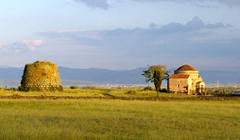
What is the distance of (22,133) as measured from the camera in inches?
509

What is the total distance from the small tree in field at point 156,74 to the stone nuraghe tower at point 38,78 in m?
23.2

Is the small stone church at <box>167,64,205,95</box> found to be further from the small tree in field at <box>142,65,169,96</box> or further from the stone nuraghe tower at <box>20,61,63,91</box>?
the stone nuraghe tower at <box>20,61,63,91</box>

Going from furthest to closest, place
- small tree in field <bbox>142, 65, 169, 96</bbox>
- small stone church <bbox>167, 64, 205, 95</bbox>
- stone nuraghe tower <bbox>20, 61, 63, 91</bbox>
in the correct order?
1. small tree in field <bbox>142, 65, 169, 96</bbox>
2. small stone church <bbox>167, 64, 205, 95</bbox>
3. stone nuraghe tower <bbox>20, 61, 63, 91</bbox>

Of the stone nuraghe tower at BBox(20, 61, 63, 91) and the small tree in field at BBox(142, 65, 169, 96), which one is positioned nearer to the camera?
the stone nuraghe tower at BBox(20, 61, 63, 91)

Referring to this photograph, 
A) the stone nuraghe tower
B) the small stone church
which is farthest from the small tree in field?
the stone nuraghe tower

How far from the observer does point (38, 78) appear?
5191 cm

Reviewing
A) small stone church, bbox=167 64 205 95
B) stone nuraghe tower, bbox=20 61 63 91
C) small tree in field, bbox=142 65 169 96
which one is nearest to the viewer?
stone nuraghe tower, bbox=20 61 63 91

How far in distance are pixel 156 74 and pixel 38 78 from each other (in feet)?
86.3

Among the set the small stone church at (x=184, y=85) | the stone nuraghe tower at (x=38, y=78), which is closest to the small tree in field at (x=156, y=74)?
the small stone church at (x=184, y=85)

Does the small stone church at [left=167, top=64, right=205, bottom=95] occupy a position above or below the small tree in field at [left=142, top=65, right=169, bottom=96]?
below

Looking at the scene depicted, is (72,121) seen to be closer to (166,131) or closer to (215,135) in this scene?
(166,131)

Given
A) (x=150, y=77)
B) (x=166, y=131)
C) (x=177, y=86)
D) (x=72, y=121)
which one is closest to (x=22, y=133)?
(x=72, y=121)

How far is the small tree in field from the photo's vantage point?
6694 cm

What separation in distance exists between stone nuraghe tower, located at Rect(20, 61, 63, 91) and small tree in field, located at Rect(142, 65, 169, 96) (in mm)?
23208
